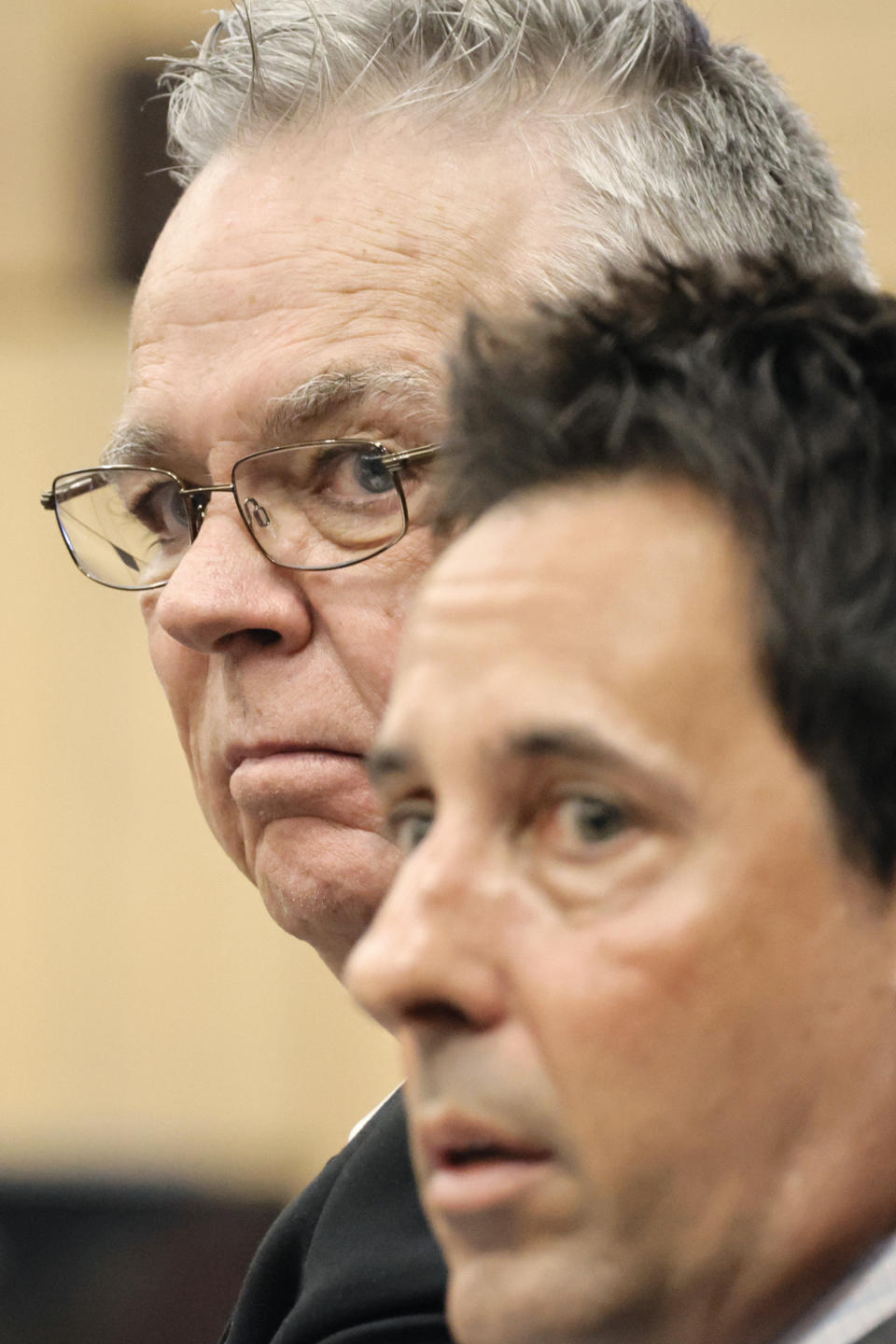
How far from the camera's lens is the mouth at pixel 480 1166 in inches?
28.3

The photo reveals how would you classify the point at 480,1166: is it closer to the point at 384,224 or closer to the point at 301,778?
the point at 301,778

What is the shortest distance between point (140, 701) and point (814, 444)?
3.73 meters

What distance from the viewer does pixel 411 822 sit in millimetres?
833

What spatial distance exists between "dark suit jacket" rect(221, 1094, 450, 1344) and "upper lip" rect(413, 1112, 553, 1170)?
0.42m

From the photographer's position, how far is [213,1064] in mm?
4223

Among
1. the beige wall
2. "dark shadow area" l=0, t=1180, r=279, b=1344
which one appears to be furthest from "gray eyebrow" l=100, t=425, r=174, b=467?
the beige wall

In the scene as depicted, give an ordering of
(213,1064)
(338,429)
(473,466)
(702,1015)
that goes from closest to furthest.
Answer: (702,1015) < (473,466) < (338,429) < (213,1064)

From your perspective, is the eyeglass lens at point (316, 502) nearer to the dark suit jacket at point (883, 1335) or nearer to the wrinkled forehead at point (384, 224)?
the wrinkled forehead at point (384, 224)

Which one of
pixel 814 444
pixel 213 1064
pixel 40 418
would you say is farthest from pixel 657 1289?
pixel 40 418

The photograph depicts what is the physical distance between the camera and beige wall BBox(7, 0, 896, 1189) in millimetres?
4211

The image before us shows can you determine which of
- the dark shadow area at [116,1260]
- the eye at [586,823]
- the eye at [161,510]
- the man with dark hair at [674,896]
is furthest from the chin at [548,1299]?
the dark shadow area at [116,1260]

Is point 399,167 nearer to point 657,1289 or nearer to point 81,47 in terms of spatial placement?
point 657,1289

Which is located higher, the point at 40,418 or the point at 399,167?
the point at 40,418

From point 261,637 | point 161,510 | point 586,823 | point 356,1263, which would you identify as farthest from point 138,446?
point 586,823
